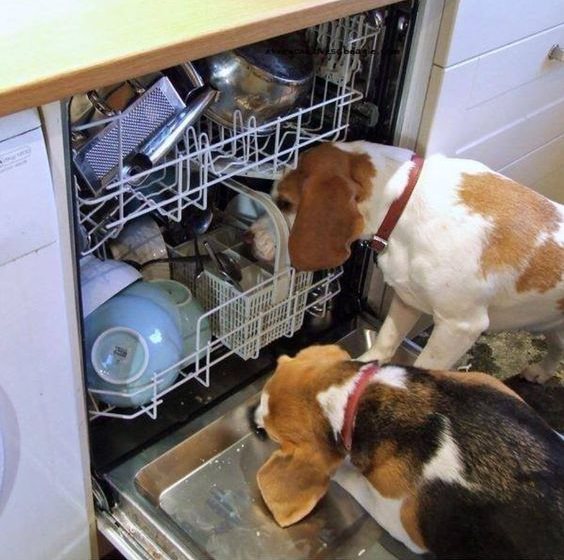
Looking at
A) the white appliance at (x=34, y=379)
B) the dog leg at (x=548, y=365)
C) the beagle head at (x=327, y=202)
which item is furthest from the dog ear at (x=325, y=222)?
the dog leg at (x=548, y=365)

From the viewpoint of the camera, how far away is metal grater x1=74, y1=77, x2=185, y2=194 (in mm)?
1007

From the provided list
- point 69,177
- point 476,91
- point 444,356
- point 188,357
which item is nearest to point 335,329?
point 444,356

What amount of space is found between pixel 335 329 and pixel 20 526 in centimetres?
77

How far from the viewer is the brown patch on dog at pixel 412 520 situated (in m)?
1.11

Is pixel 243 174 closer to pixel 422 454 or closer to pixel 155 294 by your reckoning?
pixel 155 294

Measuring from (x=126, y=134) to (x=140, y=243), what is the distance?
32cm

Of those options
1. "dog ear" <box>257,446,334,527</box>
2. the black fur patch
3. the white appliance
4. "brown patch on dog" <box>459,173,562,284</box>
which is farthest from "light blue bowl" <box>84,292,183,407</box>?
"brown patch on dog" <box>459,173,562,284</box>

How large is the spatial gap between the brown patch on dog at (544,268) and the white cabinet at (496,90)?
0.89 ft

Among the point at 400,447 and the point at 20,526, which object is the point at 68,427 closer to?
the point at 20,526

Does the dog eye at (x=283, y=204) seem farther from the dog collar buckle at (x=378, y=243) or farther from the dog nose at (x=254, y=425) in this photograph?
the dog nose at (x=254, y=425)

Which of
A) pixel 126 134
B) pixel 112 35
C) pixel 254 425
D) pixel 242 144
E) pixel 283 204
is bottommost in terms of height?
pixel 254 425

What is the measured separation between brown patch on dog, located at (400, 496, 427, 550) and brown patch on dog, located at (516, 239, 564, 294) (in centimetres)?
44

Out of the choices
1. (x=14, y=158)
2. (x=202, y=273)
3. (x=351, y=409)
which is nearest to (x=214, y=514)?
(x=351, y=409)

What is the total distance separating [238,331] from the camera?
1.36m
